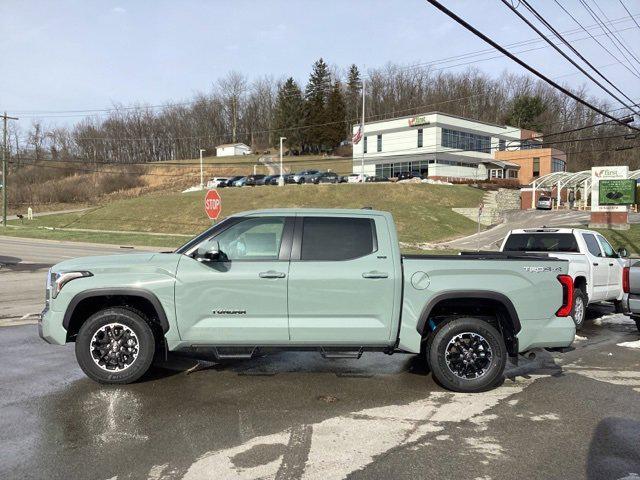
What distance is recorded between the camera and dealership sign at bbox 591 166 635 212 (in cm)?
3033

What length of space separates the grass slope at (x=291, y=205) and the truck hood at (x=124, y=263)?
102 ft

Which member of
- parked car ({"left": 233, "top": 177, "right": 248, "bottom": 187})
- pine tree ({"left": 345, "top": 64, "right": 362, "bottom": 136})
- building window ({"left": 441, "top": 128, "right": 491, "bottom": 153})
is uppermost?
pine tree ({"left": 345, "top": 64, "right": 362, "bottom": 136})

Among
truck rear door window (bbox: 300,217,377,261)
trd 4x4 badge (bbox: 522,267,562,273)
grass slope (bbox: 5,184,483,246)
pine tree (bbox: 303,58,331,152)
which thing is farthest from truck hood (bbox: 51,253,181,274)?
pine tree (bbox: 303,58,331,152)

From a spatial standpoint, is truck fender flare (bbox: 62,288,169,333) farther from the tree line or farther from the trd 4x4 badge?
the tree line

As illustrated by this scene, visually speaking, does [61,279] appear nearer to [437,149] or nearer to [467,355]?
[467,355]

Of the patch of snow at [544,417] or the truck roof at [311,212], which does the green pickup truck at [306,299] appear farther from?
the patch of snow at [544,417]

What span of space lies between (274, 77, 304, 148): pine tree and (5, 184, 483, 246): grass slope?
61345 mm

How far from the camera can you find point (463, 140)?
76688 millimetres

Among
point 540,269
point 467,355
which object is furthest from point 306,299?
point 540,269

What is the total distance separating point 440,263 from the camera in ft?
17.6

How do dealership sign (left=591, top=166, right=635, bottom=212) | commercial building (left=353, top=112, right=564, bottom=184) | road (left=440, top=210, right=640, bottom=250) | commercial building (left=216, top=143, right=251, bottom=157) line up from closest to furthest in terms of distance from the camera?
dealership sign (left=591, top=166, right=635, bottom=212) < road (left=440, top=210, right=640, bottom=250) < commercial building (left=353, top=112, right=564, bottom=184) < commercial building (left=216, top=143, right=251, bottom=157)

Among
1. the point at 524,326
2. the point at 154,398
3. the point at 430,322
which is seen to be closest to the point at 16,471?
the point at 154,398

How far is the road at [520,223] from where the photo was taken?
102 feet

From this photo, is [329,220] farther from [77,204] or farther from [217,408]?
Result: [77,204]
